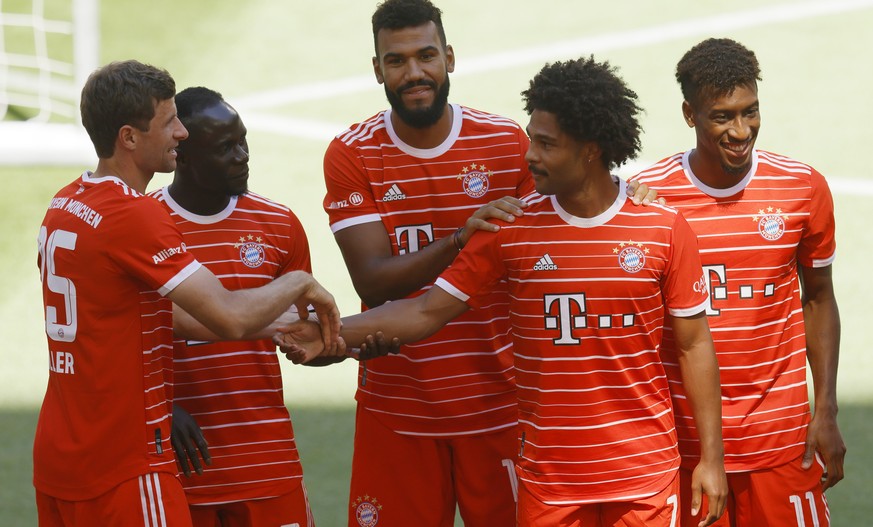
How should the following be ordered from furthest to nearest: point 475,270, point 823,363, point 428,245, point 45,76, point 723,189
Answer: point 45,76, point 428,245, point 823,363, point 723,189, point 475,270

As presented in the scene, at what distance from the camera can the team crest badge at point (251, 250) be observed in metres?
5.25

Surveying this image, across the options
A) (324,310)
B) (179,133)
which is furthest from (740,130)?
(179,133)

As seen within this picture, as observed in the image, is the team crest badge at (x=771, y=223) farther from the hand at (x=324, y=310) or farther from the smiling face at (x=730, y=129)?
the hand at (x=324, y=310)

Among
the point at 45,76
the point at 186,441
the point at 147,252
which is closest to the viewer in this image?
the point at 147,252

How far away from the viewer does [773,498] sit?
16.5 feet

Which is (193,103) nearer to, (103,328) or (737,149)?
(103,328)

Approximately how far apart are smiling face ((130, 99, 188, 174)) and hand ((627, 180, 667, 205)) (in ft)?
5.23

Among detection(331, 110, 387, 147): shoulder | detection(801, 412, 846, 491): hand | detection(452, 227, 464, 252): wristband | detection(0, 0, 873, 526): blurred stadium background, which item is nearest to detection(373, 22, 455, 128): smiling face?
detection(331, 110, 387, 147): shoulder

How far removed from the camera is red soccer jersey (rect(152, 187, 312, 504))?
17.1 ft

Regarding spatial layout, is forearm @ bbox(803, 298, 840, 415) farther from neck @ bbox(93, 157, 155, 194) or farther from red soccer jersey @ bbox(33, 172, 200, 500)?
neck @ bbox(93, 157, 155, 194)

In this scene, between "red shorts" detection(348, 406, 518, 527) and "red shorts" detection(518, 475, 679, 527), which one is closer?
"red shorts" detection(518, 475, 679, 527)

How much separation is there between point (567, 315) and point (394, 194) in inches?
42.0

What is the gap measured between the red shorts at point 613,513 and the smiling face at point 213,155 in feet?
5.59

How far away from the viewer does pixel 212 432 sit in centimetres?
521
